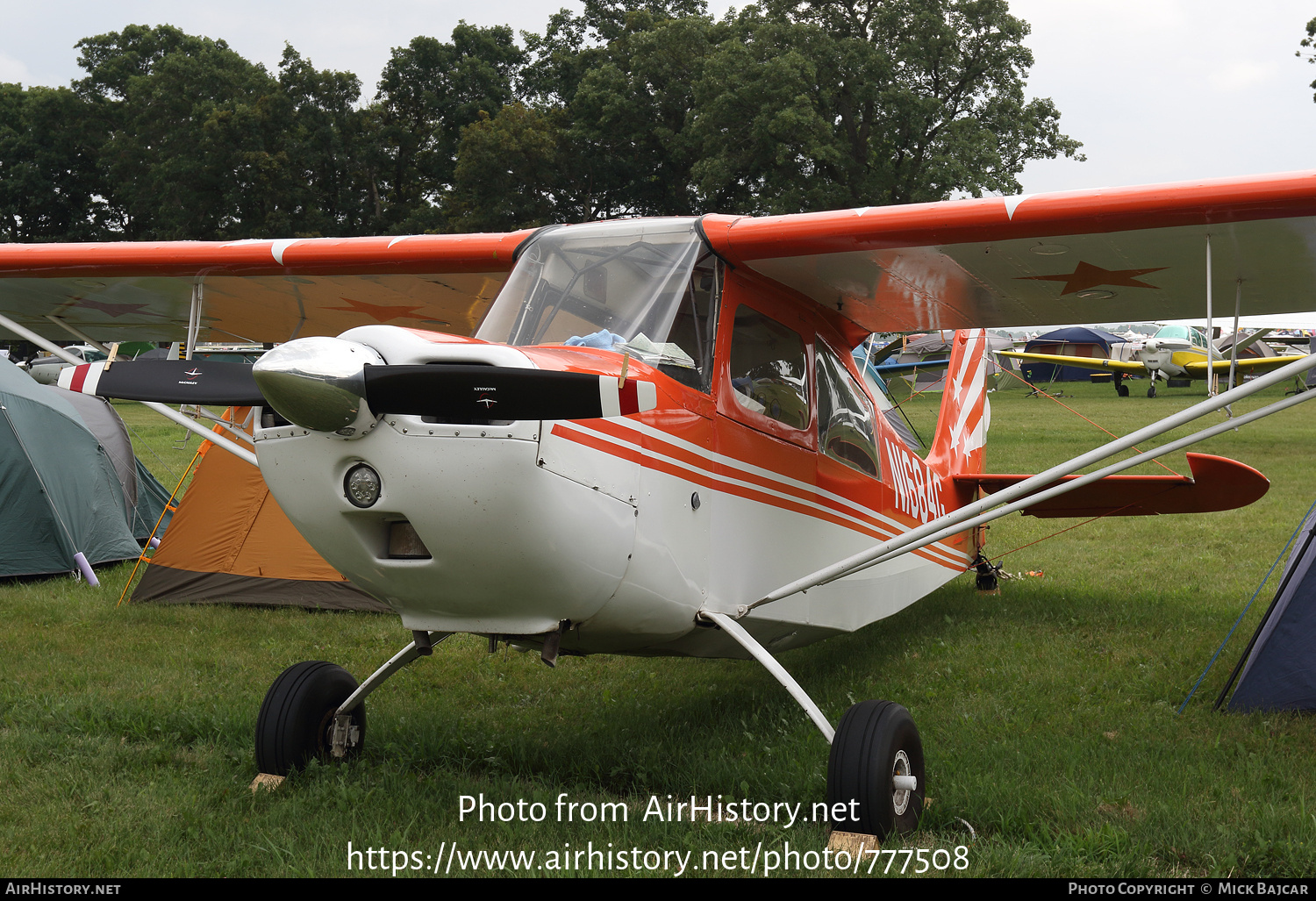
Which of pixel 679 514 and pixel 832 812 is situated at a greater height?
pixel 679 514

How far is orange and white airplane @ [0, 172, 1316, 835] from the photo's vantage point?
2.95m

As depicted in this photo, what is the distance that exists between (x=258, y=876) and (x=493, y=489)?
5.10 feet

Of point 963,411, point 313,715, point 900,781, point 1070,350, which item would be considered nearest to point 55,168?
point 1070,350

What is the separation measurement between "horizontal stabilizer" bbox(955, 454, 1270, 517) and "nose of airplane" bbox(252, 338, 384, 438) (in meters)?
4.01

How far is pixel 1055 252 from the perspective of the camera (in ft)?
15.1

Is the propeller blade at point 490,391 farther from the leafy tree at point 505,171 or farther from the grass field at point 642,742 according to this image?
the leafy tree at point 505,171

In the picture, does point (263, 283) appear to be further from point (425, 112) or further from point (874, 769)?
point (425, 112)

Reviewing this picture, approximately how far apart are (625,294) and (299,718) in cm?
221

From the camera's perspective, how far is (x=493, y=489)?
2.95m

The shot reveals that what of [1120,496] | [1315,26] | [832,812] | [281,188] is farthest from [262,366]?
[281,188]

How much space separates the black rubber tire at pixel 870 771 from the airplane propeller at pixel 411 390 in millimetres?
1506

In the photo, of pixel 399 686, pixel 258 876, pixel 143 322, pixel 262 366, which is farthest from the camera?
pixel 143 322

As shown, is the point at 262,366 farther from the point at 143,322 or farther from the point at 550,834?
the point at 143,322

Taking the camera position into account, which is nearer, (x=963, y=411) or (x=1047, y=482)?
(x=1047, y=482)
